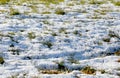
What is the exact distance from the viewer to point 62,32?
12250 millimetres

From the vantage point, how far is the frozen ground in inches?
344

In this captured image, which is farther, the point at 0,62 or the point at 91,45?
the point at 91,45

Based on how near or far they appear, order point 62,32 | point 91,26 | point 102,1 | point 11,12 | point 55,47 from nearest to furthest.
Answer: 1. point 55,47
2. point 62,32
3. point 91,26
4. point 11,12
5. point 102,1

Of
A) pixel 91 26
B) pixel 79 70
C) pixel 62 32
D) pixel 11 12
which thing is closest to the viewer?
pixel 79 70

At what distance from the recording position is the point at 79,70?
8852 mm

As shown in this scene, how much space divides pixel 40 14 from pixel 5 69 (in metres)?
6.74

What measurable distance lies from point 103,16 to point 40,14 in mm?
2987

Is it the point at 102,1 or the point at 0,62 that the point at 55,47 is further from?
the point at 102,1

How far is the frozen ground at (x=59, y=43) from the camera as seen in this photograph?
28.6 ft

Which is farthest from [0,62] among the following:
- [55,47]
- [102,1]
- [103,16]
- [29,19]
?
[102,1]

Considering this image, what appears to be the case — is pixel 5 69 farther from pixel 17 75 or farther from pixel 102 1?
pixel 102 1

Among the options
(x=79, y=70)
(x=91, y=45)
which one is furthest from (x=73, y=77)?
(x=91, y=45)

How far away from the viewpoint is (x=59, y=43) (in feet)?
36.0

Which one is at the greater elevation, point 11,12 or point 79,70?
point 11,12
